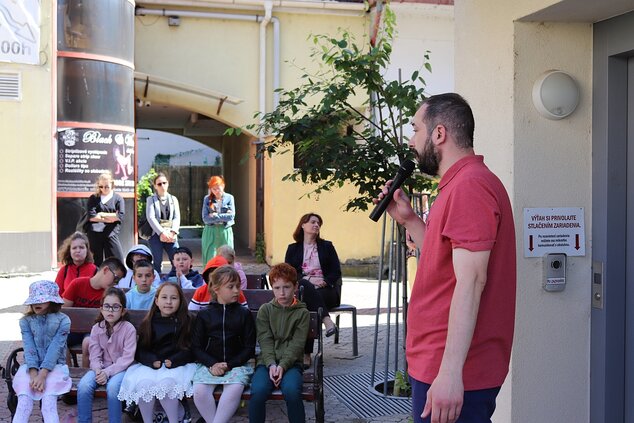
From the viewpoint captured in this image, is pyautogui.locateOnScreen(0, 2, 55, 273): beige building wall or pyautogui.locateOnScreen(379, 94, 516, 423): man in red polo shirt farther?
pyautogui.locateOnScreen(0, 2, 55, 273): beige building wall

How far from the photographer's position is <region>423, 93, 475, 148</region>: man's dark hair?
8.93 ft

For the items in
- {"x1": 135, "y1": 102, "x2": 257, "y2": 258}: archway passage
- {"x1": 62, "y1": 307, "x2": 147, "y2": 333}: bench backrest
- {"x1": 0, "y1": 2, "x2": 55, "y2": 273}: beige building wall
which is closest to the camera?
{"x1": 62, "y1": 307, "x2": 147, "y2": 333}: bench backrest

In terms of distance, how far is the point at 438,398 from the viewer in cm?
249

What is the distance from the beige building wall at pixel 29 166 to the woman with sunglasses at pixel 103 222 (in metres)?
3.92

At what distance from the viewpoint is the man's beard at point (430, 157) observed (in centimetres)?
276

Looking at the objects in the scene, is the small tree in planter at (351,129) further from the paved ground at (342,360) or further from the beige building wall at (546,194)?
the beige building wall at (546,194)

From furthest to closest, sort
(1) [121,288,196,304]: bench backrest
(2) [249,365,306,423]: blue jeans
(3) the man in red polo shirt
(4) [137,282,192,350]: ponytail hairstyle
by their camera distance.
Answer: (1) [121,288,196,304]: bench backrest → (4) [137,282,192,350]: ponytail hairstyle → (2) [249,365,306,423]: blue jeans → (3) the man in red polo shirt

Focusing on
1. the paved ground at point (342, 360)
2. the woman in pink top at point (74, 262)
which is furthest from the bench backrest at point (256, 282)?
the woman in pink top at point (74, 262)

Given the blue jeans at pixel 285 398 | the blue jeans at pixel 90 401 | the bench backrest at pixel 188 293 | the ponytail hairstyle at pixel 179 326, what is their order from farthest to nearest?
the bench backrest at pixel 188 293, the ponytail hairstyle at pixel 179 326, the blue jeans at pixel 90 401, the blue jeans at pixel 285 398

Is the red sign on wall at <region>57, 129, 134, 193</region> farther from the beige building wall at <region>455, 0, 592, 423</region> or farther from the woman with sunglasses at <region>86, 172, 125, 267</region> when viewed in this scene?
the beige building wall at <region>455, 0, 592, 423</region>

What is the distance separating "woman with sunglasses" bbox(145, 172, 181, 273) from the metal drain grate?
14.9 feet

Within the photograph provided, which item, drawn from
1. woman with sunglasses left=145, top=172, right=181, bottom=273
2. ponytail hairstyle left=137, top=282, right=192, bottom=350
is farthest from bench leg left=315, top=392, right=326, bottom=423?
woman with sunglasses left=145, top=172, right=181, bottom=273

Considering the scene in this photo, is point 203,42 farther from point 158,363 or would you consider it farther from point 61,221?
point 158,363

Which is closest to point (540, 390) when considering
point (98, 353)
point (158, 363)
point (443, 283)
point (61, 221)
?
point (443, 283)
